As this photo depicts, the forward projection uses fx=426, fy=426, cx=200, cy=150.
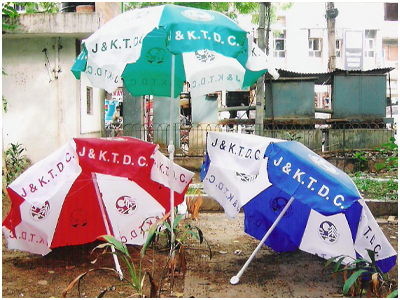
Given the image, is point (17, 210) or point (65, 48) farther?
point (65, 48)

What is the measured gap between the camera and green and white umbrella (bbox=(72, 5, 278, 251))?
3.67m

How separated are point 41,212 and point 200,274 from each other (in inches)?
70.0

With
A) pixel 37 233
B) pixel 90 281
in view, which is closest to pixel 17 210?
pixel 37 233

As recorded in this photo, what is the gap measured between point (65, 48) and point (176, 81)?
199 inches

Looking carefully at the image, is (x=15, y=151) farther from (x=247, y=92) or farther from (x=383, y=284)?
(x=247, y=92)

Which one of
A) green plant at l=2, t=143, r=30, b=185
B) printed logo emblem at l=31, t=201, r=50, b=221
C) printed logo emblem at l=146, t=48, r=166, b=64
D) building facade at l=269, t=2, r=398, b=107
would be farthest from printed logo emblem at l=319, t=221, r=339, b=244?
building facade at l=269, t=2, r=398, b=107

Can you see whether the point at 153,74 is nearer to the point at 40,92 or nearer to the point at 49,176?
the point at 49,176

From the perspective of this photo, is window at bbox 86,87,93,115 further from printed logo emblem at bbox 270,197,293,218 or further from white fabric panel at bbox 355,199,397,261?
white fabric panel at bbox 355,199,397,261

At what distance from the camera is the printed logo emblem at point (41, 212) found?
4.40 meters

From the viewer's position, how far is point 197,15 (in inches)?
154

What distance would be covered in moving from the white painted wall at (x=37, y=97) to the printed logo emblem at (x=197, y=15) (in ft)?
20.2

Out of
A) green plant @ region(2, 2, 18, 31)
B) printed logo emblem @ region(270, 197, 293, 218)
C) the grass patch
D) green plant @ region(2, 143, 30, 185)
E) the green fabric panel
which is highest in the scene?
green plant @ region(2, 2, 18, 31)

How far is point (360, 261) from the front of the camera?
3801 mm

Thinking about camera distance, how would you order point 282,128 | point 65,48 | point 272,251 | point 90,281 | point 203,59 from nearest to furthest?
point 90,281
point 203,59
point 272,251
point 65,48
point 282,128
